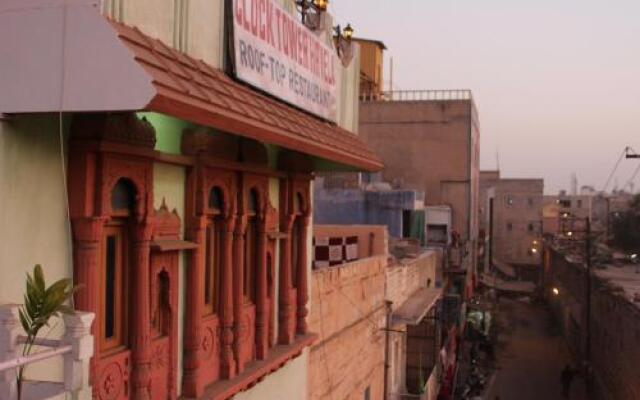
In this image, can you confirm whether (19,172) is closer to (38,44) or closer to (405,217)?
(38,44)

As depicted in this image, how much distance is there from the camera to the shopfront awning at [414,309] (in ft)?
54.8

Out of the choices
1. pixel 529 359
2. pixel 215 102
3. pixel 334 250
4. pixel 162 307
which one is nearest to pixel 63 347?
pixel 215 102

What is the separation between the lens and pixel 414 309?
1789cm

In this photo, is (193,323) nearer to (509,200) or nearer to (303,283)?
(303,283)

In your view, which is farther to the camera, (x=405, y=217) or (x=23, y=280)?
(x=405, y=217)

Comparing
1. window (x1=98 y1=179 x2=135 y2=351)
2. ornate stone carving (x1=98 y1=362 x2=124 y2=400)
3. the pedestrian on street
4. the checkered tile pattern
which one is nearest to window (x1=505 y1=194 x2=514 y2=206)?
the pedestrian on street

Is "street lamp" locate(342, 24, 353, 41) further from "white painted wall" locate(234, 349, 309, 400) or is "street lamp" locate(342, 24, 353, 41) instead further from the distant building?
the distant building

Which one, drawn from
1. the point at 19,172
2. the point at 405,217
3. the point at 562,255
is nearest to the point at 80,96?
the point at 19,172

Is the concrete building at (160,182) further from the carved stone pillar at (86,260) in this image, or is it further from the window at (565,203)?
the window at (565,203)

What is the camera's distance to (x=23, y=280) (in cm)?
422

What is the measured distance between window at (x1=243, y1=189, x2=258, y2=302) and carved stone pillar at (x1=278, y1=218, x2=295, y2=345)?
2.72 ft

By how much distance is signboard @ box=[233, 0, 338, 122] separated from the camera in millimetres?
6453

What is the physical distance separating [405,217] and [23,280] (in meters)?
28.0

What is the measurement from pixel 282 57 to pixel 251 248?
1.90 m
